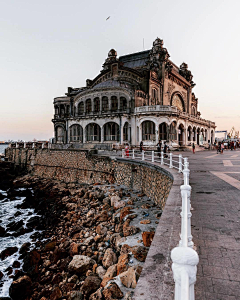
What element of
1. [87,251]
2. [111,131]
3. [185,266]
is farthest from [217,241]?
[111,131]

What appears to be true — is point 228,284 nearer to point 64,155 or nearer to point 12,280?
point 12,280

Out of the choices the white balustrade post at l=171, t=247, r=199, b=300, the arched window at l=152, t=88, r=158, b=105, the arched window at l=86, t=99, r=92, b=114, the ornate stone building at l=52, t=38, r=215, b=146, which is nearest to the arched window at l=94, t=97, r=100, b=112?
the ornate stone building at l=52, t=38, r=215, b=146

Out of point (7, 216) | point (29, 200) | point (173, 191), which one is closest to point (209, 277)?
point (173, 191)

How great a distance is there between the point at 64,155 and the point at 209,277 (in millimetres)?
24876

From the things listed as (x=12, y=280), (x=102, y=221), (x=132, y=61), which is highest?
(x=132, y=61)

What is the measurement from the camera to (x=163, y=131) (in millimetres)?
28938

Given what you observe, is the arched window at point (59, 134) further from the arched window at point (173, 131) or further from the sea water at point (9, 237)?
the sea water at point (9, 237)

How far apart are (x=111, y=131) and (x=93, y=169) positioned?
32.4 ft

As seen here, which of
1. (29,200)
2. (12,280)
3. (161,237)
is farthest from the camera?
(29,200)

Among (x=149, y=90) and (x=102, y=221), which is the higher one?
(x=149, y=90)

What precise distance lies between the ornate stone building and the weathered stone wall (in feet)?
19.9

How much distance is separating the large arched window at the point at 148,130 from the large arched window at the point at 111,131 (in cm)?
391

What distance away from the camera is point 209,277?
9.31 feet

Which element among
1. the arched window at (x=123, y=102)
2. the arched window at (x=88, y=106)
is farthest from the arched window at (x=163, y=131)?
the arched window at (x=88, y=106)
